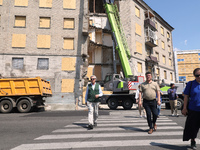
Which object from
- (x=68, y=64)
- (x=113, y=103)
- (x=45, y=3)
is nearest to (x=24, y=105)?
(x=113, y=103)

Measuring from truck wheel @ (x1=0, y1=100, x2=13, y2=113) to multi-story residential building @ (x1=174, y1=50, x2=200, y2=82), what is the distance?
131ft

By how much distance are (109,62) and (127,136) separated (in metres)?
22.7

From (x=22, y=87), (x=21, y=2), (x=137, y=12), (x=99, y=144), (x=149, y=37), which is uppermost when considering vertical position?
(x=137, y=12)

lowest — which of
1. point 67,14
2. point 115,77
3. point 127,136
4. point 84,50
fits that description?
point 127,136

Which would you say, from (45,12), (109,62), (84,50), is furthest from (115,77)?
(45,12)

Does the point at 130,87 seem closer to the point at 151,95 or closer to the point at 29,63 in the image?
the point at 151,95

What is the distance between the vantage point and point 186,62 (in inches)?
1682

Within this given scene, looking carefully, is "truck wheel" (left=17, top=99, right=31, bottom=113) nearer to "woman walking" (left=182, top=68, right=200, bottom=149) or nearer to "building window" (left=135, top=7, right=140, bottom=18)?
"woman walking" (left=182, top=68, right=200, bottom=149)

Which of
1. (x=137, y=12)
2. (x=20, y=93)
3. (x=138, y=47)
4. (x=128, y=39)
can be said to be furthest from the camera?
(x=137, y=12)

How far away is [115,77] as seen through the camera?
16.7 metres

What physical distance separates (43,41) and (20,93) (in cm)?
1079

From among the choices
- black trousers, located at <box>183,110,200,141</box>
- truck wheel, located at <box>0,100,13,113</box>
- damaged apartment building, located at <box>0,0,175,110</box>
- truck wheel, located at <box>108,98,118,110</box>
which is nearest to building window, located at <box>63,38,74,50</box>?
damaged apartment building, located at <box>0,0,175,110</box>

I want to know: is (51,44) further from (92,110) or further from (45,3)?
(92,110)

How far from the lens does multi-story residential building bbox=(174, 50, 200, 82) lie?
41.8 metres
